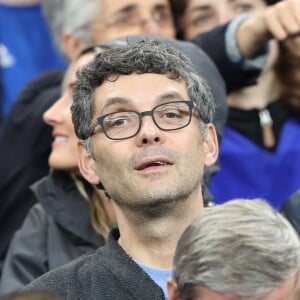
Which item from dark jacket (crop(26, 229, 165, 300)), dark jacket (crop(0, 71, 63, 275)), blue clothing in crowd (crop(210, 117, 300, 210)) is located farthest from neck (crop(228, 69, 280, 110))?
dark jacket (crop(26, 229, 165, 300))

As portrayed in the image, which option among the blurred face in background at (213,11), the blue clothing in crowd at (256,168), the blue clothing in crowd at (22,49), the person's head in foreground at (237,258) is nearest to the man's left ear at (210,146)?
the person's head in foreground at (237,258)

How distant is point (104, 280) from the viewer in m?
2.75

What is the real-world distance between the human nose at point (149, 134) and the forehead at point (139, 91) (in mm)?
60

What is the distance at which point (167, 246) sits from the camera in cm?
287

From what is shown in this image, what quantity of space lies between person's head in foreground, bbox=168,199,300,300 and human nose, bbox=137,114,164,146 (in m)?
0.56

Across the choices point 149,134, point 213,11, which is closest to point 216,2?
point 213,11

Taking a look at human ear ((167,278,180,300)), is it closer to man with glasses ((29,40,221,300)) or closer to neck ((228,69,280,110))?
man with glasses ((29,40,221,300))

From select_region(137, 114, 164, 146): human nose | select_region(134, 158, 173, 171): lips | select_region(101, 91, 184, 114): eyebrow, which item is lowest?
select_region(134, 158, 173, 171): lips

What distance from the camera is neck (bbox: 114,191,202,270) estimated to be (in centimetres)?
284

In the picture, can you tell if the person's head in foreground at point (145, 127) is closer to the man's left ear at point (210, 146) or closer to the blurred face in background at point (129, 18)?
the man's left ear at point (210, 146)

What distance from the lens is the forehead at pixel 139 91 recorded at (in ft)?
9.53

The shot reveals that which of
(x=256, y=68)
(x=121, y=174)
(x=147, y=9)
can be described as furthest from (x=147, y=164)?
(x=147, y=9)

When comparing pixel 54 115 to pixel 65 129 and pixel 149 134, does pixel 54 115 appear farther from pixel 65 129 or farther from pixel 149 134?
pixel 149 134

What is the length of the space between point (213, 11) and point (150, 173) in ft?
7.03
